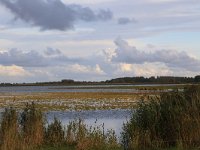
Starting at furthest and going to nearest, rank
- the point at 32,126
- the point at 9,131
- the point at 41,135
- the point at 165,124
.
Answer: the point at 41,135 < the point at 32,126 < the point at 165,124 < the point at 9,131

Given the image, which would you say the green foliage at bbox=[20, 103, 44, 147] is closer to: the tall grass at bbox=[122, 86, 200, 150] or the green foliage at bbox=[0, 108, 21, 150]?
the green foliage at bbox=[0, 108, 21, 150]

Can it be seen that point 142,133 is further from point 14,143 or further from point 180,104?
point 14,143

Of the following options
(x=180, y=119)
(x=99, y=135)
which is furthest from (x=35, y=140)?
(x=180, y=119)

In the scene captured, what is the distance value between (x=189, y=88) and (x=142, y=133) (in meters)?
2.72

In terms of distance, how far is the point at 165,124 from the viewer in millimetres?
15305

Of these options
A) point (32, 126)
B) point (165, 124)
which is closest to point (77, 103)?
point (32, 126)

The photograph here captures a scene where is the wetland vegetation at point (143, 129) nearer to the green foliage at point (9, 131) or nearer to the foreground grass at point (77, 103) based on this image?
the green foliage at point (9, 131)

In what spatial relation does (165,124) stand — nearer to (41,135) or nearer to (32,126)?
(41,135)

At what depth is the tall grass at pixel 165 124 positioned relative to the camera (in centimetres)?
1476

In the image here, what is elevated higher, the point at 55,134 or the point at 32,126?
the point at 32,126

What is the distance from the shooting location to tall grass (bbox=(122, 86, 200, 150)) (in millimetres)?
14758

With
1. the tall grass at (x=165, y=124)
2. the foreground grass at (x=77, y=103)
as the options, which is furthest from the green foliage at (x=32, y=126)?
the foreground grass at (x=77, y=103)

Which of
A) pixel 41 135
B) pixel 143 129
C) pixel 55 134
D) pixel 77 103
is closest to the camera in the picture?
pixel 143 129

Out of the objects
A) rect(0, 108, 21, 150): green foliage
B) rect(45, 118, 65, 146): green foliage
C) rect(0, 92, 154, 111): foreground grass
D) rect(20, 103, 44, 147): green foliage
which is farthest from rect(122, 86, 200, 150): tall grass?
rect(0, 92, 154, 111): foreground grass
